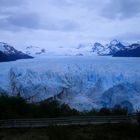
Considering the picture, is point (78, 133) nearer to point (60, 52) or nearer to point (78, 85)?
point (78, 85)

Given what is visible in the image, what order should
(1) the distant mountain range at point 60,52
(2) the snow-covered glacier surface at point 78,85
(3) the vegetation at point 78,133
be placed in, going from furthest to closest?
(1) the distant mountain range at point 60,52
(2) the snow-covered glacier surface at point 78,85
(3) the vegetation at point 78,133

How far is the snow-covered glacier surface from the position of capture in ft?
84.9

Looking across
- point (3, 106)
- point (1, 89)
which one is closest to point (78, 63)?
point (1, 89)

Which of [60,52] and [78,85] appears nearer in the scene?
[78,85]

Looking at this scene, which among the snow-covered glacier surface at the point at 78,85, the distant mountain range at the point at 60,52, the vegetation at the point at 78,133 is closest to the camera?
the vegetation at the point at 78,133

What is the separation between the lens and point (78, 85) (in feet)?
91.4

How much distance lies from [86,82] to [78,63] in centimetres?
514

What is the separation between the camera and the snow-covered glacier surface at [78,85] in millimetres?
25875

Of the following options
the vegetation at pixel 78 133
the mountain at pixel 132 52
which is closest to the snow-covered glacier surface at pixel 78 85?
the vegetation at pixel 78 133

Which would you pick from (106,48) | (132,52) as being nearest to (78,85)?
(132,52)

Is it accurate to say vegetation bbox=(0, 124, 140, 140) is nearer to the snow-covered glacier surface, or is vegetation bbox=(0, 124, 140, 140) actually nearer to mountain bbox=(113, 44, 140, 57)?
the snow-covered glacier surface

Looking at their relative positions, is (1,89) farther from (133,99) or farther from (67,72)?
(133,99)

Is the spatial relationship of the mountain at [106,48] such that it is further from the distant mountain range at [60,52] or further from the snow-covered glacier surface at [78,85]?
the snow-covered glacier surface at [78,85]

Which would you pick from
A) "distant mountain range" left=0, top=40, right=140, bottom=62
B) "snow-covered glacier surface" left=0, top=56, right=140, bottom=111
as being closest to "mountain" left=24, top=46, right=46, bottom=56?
"distant mountain range" left=0, top=40, right=140, bottom=62
